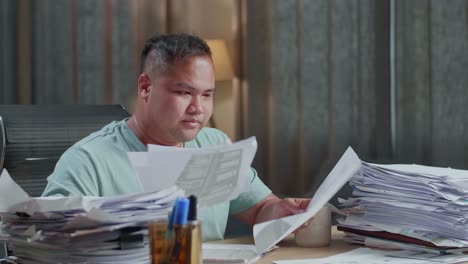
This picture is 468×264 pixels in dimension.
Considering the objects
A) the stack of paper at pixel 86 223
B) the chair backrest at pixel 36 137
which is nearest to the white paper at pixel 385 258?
the stack of paper at pixel 86 223

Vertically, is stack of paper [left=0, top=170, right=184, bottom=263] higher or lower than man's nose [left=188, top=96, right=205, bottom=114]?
lower

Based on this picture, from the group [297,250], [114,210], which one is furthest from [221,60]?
[114,210]

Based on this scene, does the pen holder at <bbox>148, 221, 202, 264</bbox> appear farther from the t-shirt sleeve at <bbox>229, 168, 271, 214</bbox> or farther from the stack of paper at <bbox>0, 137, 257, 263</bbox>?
the t-shirt sleeve at <bbox>229, 168, 271, 214</bbox>

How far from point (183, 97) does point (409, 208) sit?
55cm

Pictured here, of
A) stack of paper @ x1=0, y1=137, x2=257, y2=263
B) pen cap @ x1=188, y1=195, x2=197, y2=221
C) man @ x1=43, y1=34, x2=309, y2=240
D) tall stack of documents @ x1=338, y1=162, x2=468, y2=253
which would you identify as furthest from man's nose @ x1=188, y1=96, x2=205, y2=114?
pen cap @ x1=188, y1=195, x2=197, y2=221

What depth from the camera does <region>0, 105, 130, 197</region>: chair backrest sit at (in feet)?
6.09

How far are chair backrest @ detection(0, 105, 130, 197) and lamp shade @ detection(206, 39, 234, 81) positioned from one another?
47.4 inches

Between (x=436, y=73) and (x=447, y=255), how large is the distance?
1.83 meters

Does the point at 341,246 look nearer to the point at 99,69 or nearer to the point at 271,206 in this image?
the point at 271,206

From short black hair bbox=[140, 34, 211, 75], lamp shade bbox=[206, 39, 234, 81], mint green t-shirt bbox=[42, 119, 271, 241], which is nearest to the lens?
mint green t-shirt bbox=[42, 119, 271, 241]

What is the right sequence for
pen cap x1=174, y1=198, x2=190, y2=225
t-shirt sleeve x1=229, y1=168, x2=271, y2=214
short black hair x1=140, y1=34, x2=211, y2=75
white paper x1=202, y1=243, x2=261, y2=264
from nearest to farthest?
pen cap x1=174, y1=198, x2=190, y2=225 < white paper x1=202, y1=243, x2=261, y2=264 < short black hair x1=140, y1=34, x2=211, y2=75 < t-shirt sleeve x1=229, y1=168, x2=271, y2=214

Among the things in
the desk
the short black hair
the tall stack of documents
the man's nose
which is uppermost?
the short black hair

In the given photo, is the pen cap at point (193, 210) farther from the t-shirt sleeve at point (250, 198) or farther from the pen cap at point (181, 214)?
the t-shirt sleeve at point (250, 198)

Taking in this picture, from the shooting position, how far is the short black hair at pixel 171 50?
1.67 metres
